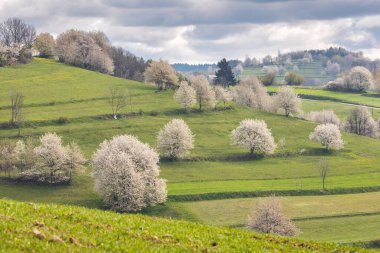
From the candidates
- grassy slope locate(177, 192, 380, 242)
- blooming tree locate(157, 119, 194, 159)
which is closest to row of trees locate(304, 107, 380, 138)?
blooming tree locate(157, 119, 194, 159)

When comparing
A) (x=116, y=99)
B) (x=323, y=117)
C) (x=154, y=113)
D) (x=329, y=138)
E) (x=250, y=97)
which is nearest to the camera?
(x=329, y=138)

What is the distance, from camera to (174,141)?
4139 inches

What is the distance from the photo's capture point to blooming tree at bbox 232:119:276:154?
372 ft

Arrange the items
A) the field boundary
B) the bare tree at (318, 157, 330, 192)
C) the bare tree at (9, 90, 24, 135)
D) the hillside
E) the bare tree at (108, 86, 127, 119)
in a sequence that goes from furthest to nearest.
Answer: the bare tree at (108, 86, 127, 119), the bare tree at (9, 90, 24, 135), the bare tree at (318, 157, 330, 192), the field boundary, the hillside

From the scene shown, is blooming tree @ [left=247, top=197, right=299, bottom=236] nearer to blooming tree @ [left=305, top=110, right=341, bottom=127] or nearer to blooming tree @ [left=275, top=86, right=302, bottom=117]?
blooming tree @ [left=275, top=86, right=302, bottom=117]

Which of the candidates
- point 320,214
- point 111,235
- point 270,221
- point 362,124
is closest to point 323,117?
point 362,124

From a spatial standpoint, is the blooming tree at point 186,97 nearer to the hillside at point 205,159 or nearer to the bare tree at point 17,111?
the hillside at point 205,159

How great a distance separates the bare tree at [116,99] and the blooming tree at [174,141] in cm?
1916

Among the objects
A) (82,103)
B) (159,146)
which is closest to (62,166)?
(159,146)

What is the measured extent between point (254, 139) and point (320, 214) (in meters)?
39.4

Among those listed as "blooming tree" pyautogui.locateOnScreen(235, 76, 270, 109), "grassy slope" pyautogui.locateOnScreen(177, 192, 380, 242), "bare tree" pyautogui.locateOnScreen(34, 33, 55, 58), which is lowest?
"grassy slope" pyautogui.locateOnScreen(177, 192, 380, 242)

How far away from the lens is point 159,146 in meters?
107

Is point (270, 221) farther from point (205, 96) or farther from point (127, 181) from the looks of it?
point (205, 96)

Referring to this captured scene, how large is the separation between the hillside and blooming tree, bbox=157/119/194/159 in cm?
231
